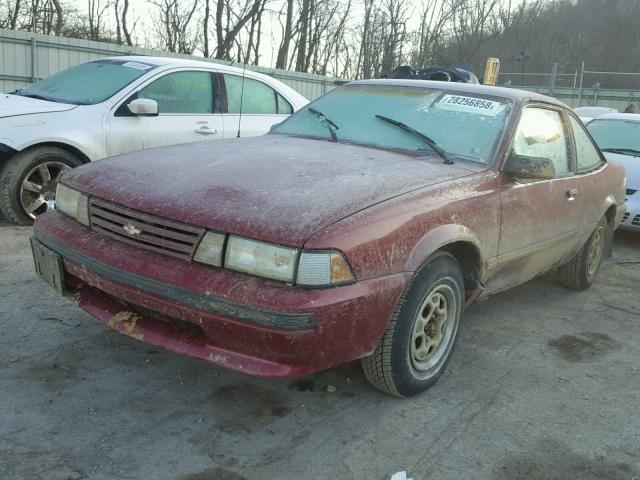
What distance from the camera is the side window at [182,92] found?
230 inches

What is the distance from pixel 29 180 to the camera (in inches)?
212

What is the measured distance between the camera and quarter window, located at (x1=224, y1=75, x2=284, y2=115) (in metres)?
6.42

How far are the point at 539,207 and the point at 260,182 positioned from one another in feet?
5.91

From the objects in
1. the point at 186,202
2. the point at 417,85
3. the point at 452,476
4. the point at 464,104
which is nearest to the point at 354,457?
the point at 452,476

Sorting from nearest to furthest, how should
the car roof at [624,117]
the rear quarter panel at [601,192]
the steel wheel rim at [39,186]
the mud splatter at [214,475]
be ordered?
the mud splatter at [214,475] → the rear quarter panel at [601,192] → the steel wheel rim at [39,186] → the car roof at [624,117]

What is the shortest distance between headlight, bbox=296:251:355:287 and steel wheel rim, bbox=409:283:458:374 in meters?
0.62

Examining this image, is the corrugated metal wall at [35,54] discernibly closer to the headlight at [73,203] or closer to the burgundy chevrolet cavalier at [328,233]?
Answer: the burgundy chevrolet cavalier at [328,233]

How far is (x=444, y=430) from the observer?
2715mm

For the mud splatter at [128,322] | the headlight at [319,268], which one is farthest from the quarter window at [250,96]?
the headlight at [319,268]

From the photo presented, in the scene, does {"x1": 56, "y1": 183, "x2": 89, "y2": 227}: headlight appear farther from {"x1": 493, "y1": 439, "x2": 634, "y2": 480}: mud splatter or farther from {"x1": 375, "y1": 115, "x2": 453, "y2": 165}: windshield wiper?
{"x1": 493, "y1": 439, "x2": 634, "y2": 480}: mud splatter

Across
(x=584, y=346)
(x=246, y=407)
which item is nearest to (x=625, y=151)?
(x=584, y=346)

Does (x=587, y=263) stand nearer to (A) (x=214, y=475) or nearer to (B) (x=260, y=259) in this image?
(B) (x=260, y=259)

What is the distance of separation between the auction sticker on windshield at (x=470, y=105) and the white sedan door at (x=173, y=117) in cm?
291

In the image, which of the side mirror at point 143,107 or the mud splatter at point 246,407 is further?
the side mirror at point 143,107
